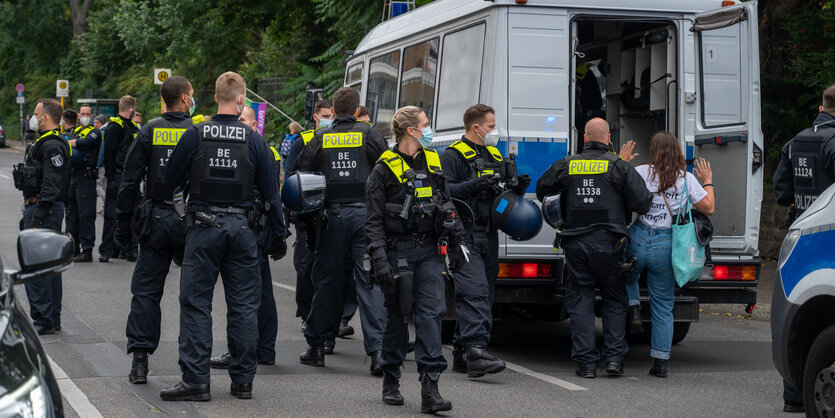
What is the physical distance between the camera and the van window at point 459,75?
8.48m

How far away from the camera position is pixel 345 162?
7.91m

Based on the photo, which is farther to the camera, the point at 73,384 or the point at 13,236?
the point at 13,236

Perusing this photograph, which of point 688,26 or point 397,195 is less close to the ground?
point 688,26

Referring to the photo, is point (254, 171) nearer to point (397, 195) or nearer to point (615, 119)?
point (397, 195)

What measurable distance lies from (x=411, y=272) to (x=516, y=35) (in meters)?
2.42

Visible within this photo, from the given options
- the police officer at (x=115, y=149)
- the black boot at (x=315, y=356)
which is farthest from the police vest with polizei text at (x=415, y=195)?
the police officer at (x=115, y=149)

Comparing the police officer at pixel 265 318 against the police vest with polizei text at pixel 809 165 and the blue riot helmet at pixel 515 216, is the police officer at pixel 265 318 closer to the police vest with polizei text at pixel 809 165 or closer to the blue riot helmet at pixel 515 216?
the blue riot helmet at pixel 515 216

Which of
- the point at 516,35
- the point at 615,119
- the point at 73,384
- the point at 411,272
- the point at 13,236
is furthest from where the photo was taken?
the point at 13,236

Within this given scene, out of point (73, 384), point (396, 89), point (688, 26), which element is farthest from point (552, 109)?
point (73, 384)

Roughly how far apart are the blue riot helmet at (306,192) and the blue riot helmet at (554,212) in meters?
1.68

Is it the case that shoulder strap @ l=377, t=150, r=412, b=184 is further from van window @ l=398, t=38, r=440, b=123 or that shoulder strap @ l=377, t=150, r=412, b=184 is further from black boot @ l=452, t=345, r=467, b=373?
van window @ l=398, t=38, r=440, b=123

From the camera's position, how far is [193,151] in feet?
21.9

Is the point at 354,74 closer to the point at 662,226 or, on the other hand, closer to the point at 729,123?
the point at 729,123

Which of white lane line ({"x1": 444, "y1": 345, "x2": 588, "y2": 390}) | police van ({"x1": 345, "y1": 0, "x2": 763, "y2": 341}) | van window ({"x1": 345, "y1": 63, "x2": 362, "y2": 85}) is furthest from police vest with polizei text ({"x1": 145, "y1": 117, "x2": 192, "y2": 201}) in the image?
van window ({"x1": 345, "y1": 63, "x2": 362, "y2": 85})
